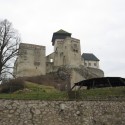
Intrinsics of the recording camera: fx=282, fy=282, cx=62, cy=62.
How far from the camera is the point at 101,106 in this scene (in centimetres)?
2069

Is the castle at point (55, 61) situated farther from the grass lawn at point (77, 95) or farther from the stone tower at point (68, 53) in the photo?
the grass lawn at point (77, 95)

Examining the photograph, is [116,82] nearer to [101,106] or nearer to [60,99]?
[101,106]

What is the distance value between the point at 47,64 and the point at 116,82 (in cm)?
4044

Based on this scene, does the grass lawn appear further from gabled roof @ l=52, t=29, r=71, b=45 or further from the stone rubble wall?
gabled roof @ l=52, t=29, r=71, b=45

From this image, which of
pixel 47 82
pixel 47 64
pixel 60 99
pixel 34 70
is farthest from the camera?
pixel 47 64

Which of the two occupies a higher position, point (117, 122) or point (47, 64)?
point (47, 64)

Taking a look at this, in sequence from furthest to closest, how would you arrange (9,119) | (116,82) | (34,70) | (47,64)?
(47,64) < (34,70) < (116,82) < (9,119)

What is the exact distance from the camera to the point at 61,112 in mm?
19656

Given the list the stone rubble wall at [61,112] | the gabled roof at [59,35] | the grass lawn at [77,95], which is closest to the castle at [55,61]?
the gabled roof at [59,35]

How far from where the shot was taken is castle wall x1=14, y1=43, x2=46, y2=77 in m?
60.2

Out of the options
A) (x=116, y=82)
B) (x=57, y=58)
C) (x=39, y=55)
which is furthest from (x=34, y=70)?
(x=116, y=82)

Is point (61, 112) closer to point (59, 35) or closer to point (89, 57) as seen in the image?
point (59, 35)

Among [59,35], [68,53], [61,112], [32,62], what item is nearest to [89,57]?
[59,35]

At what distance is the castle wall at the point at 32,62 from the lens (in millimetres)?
60250
